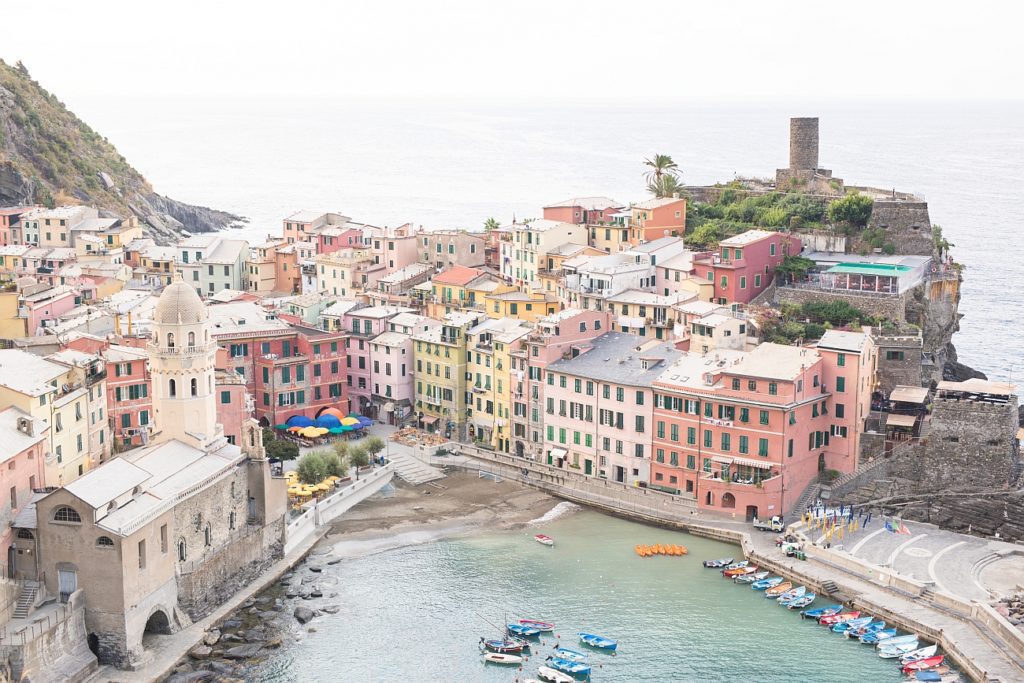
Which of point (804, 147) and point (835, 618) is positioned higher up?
point (804, 147)

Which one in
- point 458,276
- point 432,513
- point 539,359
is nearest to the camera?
point 432,513

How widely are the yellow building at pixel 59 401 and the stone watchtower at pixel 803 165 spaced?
59.3 m

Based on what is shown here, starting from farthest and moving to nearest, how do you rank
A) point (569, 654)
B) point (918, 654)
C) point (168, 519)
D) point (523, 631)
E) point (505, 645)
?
1. point (523, 631)
2. point (168, 519)
3. point (505, 645)
4. point (569, 654)
5. point (918, 654)

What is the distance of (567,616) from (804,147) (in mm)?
60753

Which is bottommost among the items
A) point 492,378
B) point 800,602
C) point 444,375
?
point 800,602

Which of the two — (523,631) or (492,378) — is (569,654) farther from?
(492,378)

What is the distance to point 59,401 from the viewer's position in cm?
6812

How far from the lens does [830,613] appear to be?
61.9m

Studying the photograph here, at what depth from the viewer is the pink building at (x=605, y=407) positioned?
7831cm

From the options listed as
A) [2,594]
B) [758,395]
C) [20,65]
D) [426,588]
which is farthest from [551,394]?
[20,65]

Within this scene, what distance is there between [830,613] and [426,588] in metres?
18.4

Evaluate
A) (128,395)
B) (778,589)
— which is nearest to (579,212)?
(128,395)

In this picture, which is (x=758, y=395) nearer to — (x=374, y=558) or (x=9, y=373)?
(x=374, y=558)

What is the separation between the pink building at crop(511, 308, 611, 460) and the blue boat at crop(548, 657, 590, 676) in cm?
2643
